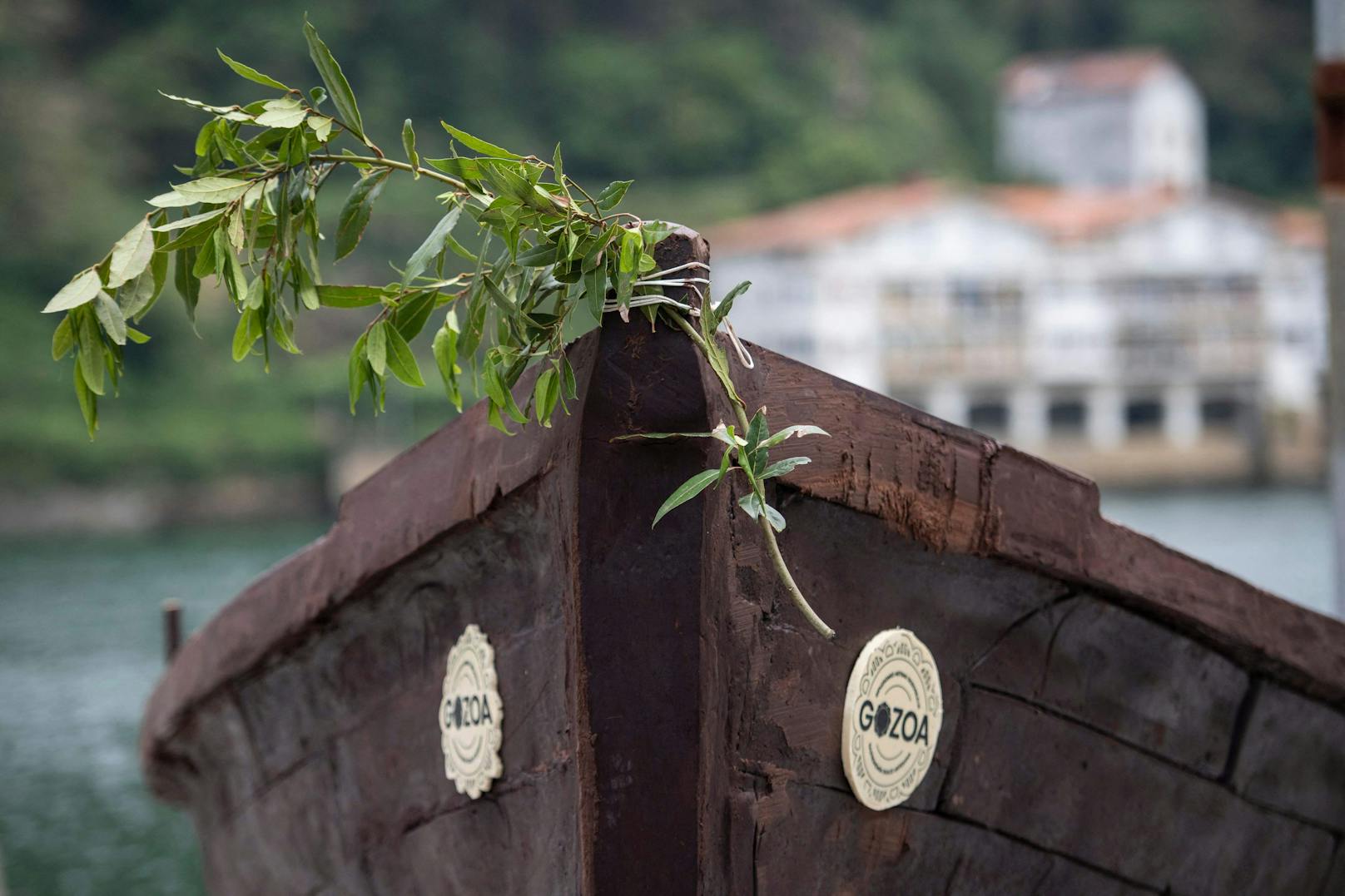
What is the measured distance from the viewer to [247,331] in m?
1.09

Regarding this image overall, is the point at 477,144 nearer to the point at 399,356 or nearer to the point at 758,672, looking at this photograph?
the point at 399,356

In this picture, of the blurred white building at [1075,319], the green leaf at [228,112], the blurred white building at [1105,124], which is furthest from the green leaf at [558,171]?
the blurred white building at [1105,124]

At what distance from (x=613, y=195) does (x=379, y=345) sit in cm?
21

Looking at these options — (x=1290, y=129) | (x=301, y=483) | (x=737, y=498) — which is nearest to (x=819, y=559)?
(x=737, y=498)

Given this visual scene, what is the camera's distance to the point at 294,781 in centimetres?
186

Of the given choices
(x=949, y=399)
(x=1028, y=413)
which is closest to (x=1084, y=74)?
(x=1028, y=413)

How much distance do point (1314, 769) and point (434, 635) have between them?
1073mm

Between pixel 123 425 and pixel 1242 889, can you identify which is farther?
pixel 123 425

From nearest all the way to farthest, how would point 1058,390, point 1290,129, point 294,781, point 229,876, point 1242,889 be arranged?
1. point 1242,889
2. point 294,781
3. point 229,876
4. point 1058,390
5. point 1290,129

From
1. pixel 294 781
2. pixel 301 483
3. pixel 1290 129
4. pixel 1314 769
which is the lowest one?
pixel 294 781

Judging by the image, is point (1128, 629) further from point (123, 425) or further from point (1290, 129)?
point (1290, 129)

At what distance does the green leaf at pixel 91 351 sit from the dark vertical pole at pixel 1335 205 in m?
2.05

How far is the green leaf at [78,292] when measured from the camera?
1.03 metres

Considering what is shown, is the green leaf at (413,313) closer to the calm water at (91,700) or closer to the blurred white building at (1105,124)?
the calm water at (91,700)
